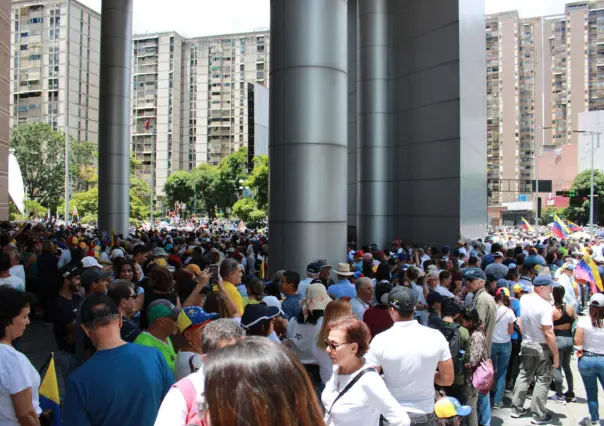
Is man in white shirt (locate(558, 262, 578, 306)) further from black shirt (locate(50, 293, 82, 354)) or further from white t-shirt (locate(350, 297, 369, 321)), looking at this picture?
black shirt (locate(50, 293, 82, 354))

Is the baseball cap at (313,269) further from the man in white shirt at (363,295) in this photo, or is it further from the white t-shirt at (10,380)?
the white t-shirt at (10,380)

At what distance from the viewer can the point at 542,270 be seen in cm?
936

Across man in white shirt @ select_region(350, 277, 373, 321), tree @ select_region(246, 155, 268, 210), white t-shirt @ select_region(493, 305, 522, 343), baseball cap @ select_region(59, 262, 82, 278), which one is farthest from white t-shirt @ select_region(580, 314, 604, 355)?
tree @ select_region(246, 155, 268, 210)

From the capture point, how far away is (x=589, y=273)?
12750 millimetres

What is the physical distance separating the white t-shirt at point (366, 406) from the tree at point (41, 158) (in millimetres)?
72895

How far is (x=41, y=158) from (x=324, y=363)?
2841 inches

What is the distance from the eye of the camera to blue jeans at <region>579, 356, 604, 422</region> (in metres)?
6.45

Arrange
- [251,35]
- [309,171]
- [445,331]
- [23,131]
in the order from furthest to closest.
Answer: [251,35] → [23,131] → [309,171] → [445,331]

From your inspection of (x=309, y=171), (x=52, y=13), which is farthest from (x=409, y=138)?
(x=52, y=13)

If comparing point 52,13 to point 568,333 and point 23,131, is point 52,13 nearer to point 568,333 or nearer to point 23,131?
point 23,131

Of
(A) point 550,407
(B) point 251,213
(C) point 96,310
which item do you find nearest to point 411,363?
(C) point 96,310

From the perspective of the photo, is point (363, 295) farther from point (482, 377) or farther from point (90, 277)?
point (90, 277)

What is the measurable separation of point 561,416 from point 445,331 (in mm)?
3214

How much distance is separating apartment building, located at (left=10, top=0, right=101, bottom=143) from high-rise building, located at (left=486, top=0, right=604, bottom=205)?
74052 mm
